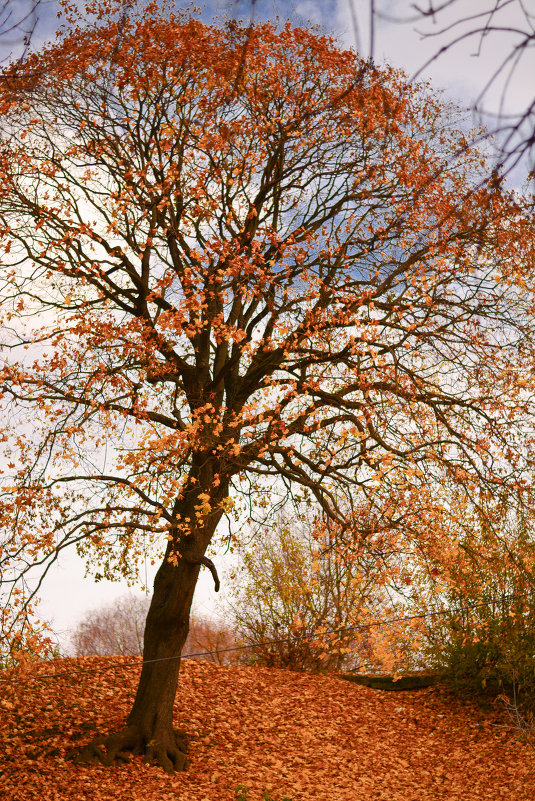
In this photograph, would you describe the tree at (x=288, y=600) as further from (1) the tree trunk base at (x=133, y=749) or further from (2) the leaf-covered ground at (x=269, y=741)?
(1) the tree trunk base at (x=133, y=749)

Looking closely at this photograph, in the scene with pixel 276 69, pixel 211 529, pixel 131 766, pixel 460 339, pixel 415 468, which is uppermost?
pixel 276 69

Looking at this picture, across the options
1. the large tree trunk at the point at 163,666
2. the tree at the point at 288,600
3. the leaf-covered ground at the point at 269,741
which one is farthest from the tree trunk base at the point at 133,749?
the tree at the point at 288,600

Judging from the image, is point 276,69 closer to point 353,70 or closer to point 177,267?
point 353,70

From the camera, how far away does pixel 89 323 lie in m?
9.15

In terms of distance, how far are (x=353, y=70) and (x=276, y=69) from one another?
1.12 metres

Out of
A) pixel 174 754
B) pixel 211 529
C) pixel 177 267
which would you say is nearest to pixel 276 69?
pixel 177 267

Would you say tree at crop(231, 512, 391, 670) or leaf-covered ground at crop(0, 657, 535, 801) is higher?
tree at crop(231, 512, 391, 670)

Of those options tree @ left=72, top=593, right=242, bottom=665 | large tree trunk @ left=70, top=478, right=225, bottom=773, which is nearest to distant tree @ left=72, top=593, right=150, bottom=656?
A: tree @ left=72, top=593, right=242, bottom=665

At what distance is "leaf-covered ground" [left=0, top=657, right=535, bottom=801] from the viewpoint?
8.33m

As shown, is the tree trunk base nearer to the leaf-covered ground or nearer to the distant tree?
the leaf-covered ground

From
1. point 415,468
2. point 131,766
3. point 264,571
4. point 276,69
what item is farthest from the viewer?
point 264,571

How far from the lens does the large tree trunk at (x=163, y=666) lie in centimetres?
902

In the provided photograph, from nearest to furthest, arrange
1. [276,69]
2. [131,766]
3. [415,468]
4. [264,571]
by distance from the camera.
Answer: [131,766] → [415,468] → [276,69] → [264,571]

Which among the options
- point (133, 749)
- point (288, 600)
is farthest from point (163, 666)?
point (288, 600)
